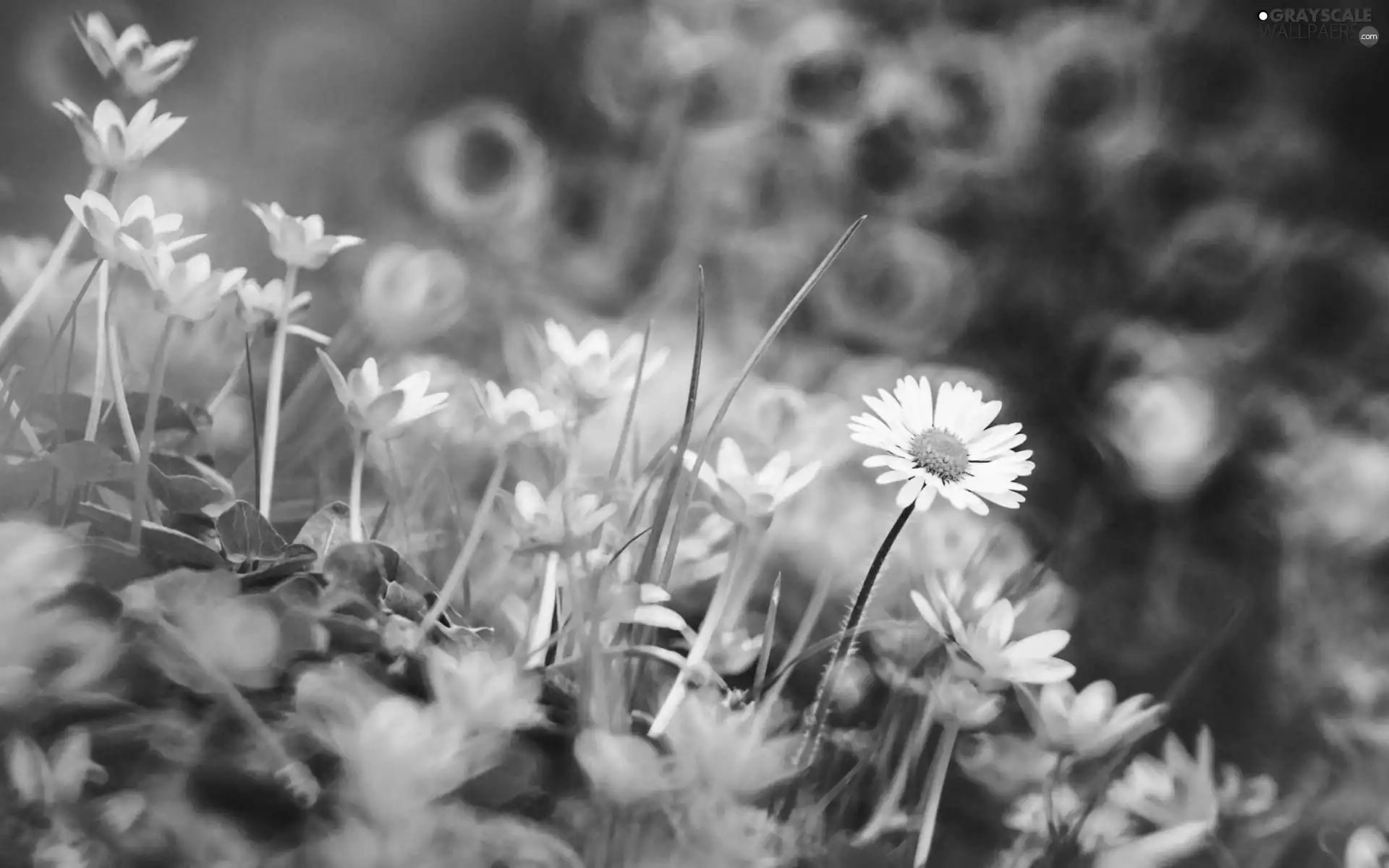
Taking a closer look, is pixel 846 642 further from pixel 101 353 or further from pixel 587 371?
pixel 101 353

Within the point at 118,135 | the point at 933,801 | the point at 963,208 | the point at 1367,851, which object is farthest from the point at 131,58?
the point at 963,208

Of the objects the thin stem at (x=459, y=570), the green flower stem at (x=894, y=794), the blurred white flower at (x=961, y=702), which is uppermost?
the thin stem at (x=459, y=570)

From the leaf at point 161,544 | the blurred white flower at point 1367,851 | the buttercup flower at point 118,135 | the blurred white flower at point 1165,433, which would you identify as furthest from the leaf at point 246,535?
the blurred white flower at point 1165,433

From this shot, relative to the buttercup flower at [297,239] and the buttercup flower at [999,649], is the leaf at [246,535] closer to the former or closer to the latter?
the buttercup flower at [297,239]

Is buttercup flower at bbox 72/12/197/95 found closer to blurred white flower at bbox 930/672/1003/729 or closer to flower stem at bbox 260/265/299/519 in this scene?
flower stem at bbox 260/265/299/519

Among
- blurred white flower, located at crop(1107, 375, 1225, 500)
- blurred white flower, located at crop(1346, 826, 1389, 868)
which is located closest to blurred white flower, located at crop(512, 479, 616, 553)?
blurred white flower, located at crop(1346, 826, 1389, 868)
